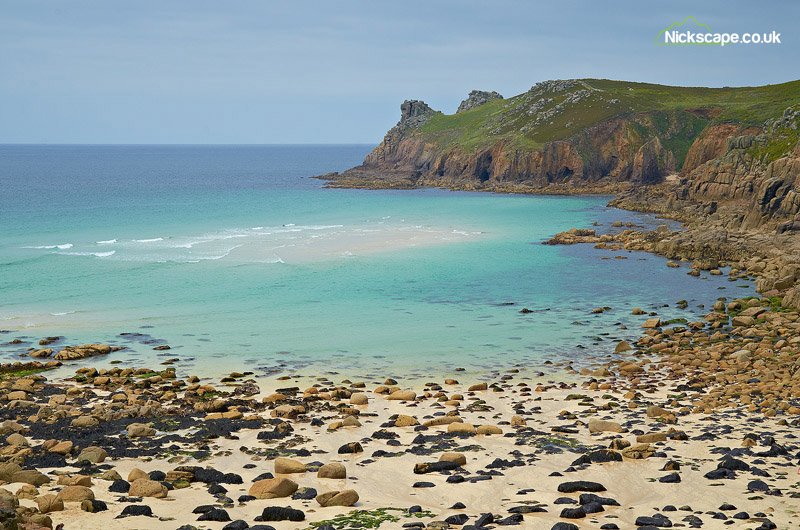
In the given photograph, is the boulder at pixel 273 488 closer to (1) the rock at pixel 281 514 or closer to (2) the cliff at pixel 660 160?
(1) the rock at pixel 281 514

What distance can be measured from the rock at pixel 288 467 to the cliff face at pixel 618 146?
7662cm

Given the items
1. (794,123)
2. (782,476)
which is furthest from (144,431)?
(794,123)

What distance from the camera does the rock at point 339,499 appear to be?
18641 millimetres

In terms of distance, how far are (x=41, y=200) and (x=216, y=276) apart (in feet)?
278

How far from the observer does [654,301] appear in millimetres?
51594

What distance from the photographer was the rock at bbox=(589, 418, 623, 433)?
25620 mm

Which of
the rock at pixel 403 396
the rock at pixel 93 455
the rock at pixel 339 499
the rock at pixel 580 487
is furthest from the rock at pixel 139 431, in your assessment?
the rock at pixel 580 487

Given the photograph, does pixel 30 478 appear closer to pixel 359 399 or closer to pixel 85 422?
pixel 85 422

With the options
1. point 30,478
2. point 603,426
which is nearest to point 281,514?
point 30,478

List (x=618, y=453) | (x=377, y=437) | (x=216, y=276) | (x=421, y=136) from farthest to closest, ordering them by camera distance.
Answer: (x=421, y=136) < (x=216, y=276) < (x=377, y=437) < (x=618, y=453)

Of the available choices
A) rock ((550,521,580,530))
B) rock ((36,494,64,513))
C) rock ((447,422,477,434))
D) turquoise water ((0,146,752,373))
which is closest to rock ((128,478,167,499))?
rock ((36,494,64,513))

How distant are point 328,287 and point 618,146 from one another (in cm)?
10300

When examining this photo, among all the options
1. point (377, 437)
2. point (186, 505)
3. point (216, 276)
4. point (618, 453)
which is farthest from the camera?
point (216, 276)

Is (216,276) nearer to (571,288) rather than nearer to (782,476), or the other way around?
(571,288)
